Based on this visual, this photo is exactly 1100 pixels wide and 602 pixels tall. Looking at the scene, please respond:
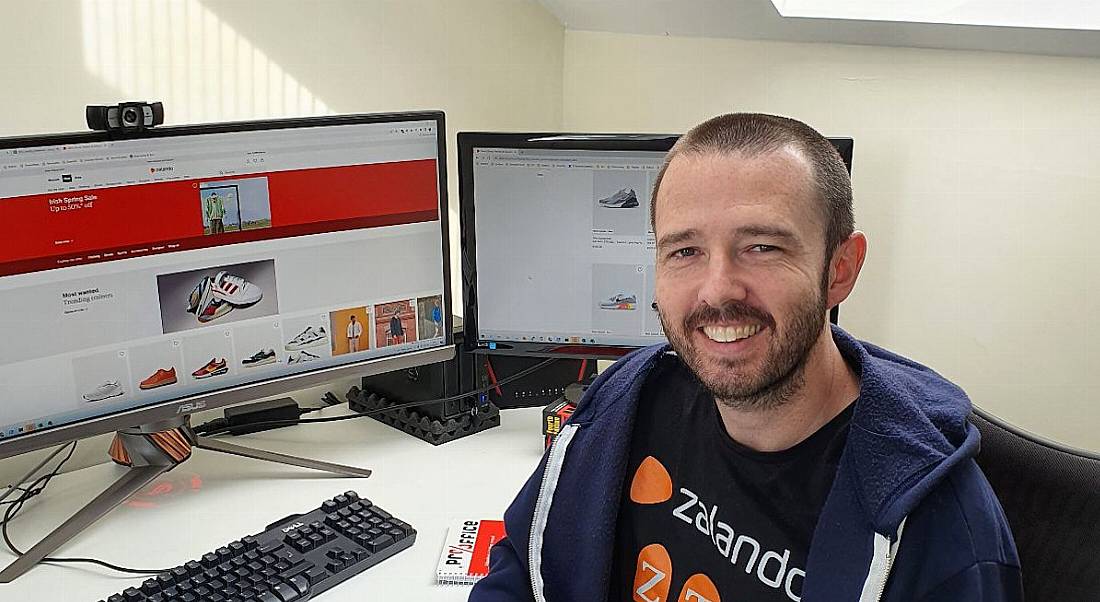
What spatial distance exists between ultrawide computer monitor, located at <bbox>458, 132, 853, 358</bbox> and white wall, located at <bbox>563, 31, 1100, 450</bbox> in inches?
15.0

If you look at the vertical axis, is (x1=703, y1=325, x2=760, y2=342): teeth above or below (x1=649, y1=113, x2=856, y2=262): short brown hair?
below

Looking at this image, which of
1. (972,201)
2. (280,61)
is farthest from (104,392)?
(972,201)

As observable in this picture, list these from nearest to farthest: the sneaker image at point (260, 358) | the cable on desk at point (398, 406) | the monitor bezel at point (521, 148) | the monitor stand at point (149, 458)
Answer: the monitor stand at point (149, 458), the sneaker image at point (260, 358), the monitor bezel at point (521, 148), the cable on desk at point (398, 406)

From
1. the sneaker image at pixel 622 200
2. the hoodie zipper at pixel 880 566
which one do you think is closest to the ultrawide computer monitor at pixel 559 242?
the sneaker image at pixel 622 200

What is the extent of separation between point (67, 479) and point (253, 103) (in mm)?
696

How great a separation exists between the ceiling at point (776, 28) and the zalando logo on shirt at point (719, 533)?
1016 mm

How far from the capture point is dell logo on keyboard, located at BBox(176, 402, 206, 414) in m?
1.61

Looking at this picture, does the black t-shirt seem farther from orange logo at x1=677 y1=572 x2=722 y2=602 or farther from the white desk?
the white desk

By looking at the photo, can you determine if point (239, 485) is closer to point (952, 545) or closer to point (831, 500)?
point (831, 500)

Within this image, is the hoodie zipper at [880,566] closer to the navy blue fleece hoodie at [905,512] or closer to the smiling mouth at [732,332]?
the navy blue fleece hoodie at [905,512]

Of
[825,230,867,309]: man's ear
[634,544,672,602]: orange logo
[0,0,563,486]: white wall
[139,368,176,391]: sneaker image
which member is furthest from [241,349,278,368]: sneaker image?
[825,230,867,309]: man's ear

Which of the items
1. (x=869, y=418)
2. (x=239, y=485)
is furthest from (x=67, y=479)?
(x=869, y=418)

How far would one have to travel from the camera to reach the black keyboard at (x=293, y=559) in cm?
135

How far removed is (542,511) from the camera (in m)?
1.36
